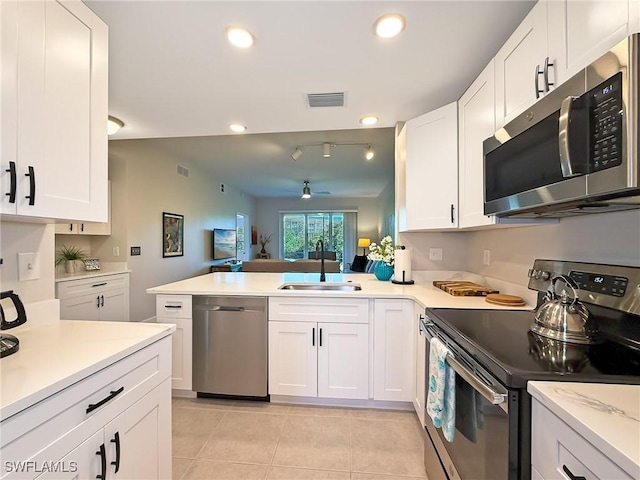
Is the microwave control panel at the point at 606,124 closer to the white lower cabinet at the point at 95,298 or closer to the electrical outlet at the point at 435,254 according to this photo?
the electrical outlet at the point at 435,254

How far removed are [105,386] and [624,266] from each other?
1833mm

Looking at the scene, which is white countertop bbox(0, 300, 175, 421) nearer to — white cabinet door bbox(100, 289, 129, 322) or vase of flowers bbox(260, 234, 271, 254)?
white cabinet door bbox(100, 289, 129, 322)

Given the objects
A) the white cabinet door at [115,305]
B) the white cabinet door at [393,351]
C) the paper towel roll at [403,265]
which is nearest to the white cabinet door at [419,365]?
the white cabinet door at [393,351]

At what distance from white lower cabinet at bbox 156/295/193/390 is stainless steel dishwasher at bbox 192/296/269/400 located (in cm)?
5

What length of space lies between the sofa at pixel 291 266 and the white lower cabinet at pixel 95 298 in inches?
68.0

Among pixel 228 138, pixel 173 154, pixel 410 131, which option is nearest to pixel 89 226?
pixel 173 154

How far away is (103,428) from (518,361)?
1.30m

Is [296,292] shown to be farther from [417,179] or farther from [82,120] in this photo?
[82,120]

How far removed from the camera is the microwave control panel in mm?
766

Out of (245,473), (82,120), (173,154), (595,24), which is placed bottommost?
(245,473)

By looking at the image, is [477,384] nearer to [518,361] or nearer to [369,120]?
[518,361]

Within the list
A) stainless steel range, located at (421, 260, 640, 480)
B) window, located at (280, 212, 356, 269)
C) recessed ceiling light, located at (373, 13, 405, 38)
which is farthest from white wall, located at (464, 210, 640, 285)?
window, located at (280, 212, 356, 269)

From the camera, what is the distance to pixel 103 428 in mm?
936

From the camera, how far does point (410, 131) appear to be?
7.77 feet
